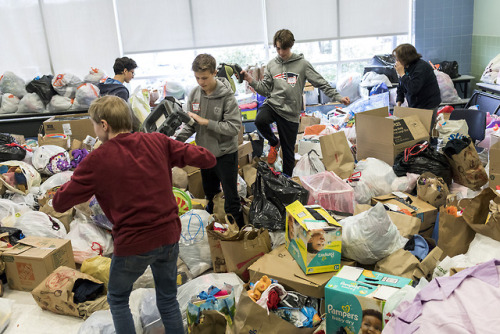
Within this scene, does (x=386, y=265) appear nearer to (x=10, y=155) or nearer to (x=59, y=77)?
(x=10, y=155)

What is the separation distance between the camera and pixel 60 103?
528cm

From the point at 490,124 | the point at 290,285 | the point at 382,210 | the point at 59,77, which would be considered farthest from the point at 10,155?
the point at 490,124

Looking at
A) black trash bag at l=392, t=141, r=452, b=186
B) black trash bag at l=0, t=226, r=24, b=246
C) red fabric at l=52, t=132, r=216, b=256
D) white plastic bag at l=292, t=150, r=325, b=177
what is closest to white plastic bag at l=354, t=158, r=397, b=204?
black trash bag at l=392, t=141, r=452, b=186

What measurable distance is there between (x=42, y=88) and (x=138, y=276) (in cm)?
414

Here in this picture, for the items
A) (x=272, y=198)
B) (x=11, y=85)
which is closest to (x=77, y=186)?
(x=272, y=198)

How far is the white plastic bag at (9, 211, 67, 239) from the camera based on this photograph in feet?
10.4

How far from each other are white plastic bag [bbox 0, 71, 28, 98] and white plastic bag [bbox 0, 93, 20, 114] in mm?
79

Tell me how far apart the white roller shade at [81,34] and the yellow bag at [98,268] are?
439 cm

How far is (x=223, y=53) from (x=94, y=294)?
480cm

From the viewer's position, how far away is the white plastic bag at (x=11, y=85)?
5633mm

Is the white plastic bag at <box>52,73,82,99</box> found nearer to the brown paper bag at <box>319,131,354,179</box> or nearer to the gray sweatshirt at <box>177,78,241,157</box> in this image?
the gray sweatshirt at <box>177,78,241,157</box>

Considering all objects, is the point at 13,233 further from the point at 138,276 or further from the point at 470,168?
the point at 470,168

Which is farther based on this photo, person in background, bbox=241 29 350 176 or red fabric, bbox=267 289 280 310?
person in background, bbox=241 29 350 176

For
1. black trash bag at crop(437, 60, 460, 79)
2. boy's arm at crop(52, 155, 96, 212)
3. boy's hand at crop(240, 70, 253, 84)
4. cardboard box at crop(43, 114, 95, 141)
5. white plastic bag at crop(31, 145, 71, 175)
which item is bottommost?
white plastic bag at crop(31, 145, 71, 175)
